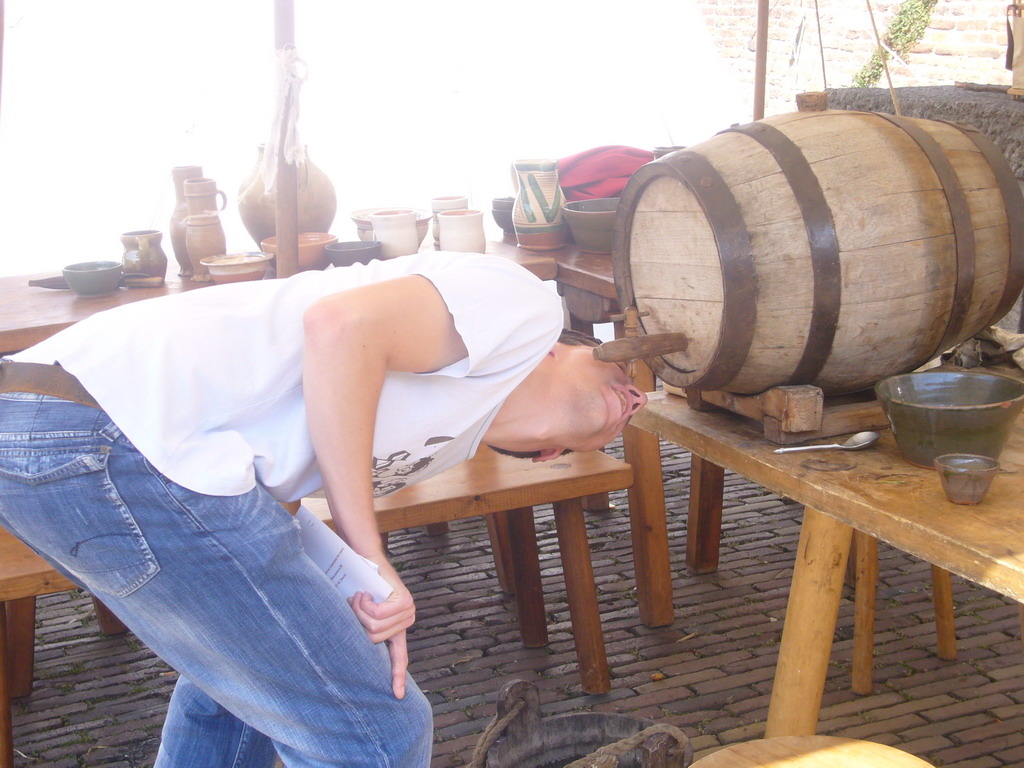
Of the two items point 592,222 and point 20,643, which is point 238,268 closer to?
point 592,222

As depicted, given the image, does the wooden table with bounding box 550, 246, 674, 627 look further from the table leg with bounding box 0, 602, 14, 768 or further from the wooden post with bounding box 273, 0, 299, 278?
the table leg with bounding box 0, 602, 14, 768

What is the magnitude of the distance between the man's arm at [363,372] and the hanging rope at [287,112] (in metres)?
1.21

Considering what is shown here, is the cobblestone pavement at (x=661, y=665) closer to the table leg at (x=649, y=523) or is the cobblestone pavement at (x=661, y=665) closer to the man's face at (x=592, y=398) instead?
the table leg at (x=649, y=523)

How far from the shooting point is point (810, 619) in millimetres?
1911

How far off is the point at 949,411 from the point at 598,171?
6.78ft

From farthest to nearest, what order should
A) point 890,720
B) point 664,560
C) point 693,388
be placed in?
point 664,560, point 890,720, point 693,388

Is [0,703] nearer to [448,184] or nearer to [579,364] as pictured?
[579,364]

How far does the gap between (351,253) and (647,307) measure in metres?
1.24

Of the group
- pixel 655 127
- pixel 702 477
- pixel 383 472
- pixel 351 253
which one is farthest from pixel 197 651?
pixel 655 127

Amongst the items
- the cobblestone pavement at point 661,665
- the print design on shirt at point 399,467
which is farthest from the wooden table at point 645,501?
the print design on shirt at point 399,467

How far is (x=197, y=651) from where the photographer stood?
56.7 inches

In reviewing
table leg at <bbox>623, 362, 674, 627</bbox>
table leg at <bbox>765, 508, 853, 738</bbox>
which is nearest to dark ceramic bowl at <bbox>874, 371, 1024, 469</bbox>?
table leg at <bbox>765, 508, 853, 738</bbox>

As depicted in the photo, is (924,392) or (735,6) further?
(735,6)

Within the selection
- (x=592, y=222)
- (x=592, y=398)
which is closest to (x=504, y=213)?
(x=592, y=222)
